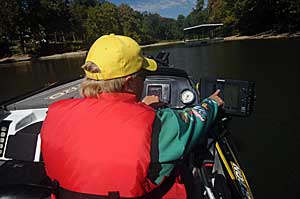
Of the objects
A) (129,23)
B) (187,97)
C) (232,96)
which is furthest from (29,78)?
(129,23)

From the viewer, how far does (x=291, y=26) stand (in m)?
38.3

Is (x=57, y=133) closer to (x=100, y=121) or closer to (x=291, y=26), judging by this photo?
(x=100, y=121)

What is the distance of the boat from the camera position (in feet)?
5.92

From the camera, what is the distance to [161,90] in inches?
138

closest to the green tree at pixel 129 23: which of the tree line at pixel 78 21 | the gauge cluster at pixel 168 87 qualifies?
the tree line at pixel 78 21

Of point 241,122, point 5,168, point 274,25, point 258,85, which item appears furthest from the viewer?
point 274,25

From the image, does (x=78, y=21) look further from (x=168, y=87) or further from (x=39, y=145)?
(x=39, y=145)

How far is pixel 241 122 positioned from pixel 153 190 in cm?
477

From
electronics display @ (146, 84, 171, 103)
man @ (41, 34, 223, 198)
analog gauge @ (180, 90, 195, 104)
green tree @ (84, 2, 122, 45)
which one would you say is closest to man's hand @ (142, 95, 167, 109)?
man @ (41, 34, 223, 198)

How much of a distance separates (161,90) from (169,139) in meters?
2.38

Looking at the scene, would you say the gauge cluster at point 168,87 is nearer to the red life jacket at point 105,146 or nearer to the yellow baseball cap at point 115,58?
the yellow baseball cap at point 115,58

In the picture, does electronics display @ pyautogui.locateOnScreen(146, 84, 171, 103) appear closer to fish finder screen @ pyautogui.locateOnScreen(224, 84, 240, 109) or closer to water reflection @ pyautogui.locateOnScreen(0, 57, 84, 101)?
fish finder screen @ pyautogui.locateOnScreen(224, 84, 240, 109)

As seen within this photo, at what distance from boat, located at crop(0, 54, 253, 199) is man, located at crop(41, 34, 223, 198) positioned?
1.20ft

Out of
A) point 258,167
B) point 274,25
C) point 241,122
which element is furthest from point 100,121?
point 274,25
